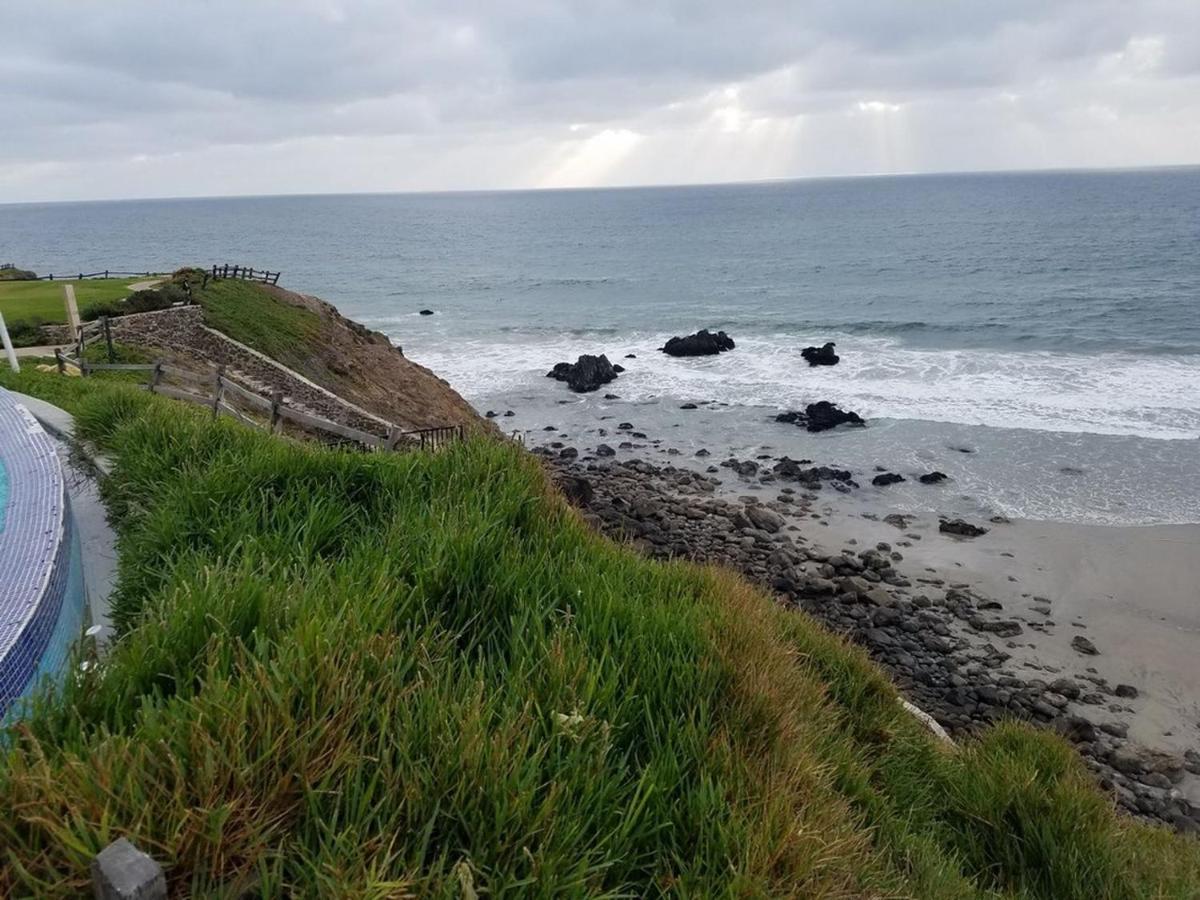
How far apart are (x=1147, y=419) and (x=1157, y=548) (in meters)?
11.7

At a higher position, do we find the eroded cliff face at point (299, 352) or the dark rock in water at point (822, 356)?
the eroded cliff face at point (299, 352)

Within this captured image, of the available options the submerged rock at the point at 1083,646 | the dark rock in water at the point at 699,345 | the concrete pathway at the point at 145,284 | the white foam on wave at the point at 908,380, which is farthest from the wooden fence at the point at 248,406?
the dark rock in water at the point at 699,345

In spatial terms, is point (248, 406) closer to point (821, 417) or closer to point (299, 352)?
point (299, 352)

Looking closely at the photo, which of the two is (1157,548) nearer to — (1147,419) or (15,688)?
(1147,419)

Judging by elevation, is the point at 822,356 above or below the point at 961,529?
above

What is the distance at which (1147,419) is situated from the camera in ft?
95.9

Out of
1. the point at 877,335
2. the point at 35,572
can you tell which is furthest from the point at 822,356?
the point at 35,572

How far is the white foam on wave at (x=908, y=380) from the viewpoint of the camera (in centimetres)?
3067

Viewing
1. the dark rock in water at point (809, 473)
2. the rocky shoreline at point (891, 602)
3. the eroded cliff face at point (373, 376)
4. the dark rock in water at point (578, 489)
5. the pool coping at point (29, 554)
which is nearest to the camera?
the pool coping at point (29, 554)

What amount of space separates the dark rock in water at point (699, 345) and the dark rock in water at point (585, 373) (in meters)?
6.03

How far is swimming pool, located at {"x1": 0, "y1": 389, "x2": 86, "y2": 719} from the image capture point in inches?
194

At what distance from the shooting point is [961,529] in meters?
21.5

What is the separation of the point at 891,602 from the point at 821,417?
1468 cm

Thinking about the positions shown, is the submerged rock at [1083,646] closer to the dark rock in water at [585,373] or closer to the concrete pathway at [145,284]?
the dark rock in water at [585,373]
